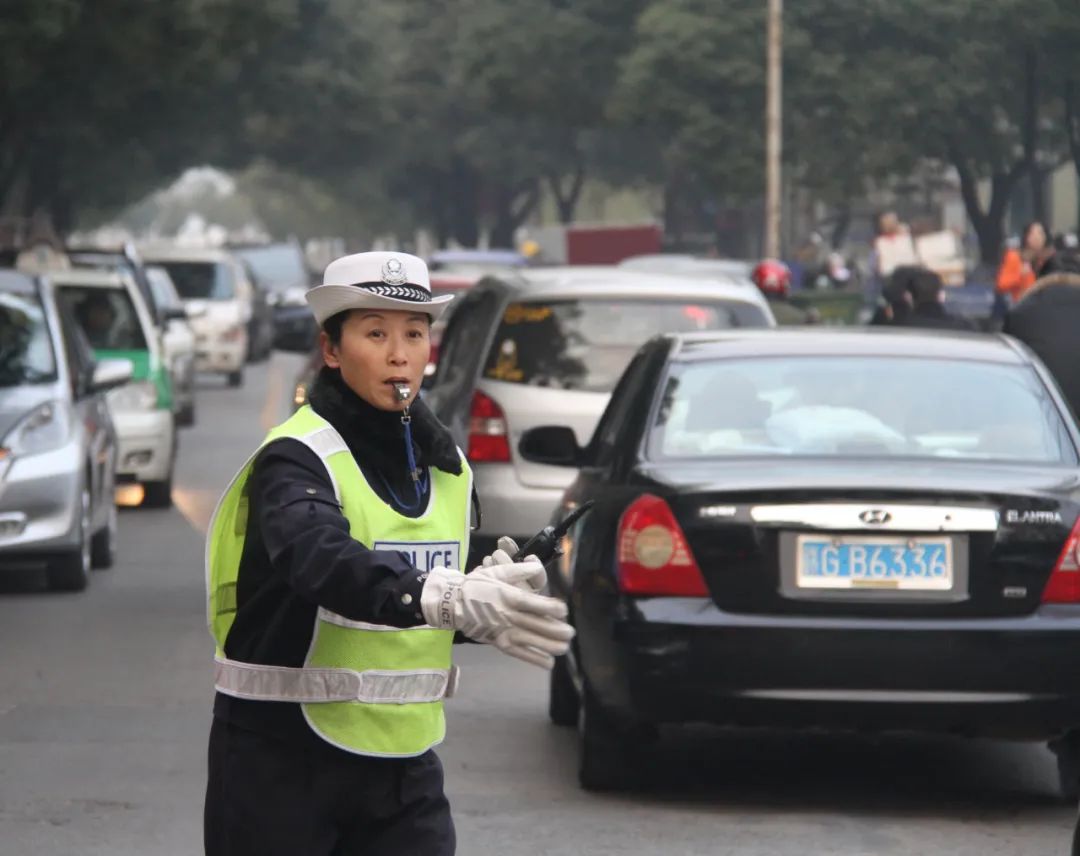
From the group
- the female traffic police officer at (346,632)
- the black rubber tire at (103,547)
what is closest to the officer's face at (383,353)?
the female traffic police officer at (346,632)

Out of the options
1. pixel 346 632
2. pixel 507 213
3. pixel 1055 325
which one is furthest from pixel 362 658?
pixel 507 213

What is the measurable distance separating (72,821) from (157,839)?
36cm

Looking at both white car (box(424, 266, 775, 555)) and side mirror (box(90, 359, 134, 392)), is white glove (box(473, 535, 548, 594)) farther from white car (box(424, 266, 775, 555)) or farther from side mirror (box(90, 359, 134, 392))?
side mirror (box(90, 359, 134, 392))

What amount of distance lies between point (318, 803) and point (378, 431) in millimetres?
570

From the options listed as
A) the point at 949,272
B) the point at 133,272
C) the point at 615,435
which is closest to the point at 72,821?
the point at 615,435

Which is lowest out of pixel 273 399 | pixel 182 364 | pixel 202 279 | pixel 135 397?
pixel 273 399

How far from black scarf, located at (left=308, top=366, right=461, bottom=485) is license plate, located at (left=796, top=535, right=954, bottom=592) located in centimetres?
311

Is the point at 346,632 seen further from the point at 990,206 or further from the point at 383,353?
the point at 990,206

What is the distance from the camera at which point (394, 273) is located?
420 centimetres

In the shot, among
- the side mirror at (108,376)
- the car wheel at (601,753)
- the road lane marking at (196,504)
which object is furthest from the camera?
the road lane marking at (196,504)

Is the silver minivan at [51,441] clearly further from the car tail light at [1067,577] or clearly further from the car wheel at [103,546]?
the car tail light at [1067,577]

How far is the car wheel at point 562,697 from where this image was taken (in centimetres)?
894

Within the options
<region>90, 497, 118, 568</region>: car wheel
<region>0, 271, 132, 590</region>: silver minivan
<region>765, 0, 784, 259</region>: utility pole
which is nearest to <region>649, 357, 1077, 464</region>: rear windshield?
<region>0, 271, 132, 590</region>: silver minivan

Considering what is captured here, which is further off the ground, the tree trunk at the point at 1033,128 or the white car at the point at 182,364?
the tree trunk at the point at 1033,128
